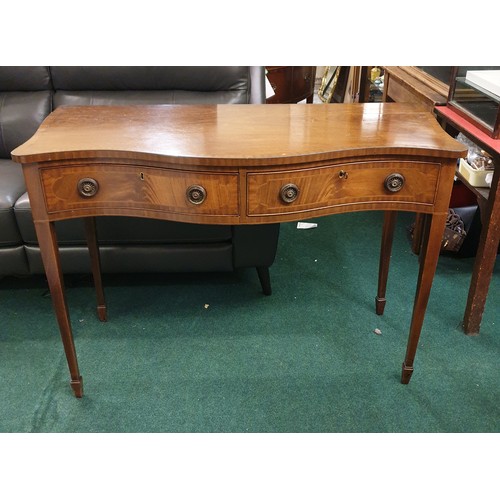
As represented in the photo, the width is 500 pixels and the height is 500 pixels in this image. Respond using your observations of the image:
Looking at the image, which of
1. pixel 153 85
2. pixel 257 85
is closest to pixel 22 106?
pixel 153 85

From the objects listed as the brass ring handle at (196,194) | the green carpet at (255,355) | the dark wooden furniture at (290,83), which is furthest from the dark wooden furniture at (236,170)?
the dark wooden furniture at (290,83)

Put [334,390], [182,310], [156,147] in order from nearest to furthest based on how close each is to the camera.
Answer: [156,147] < [334,390] < [182,310]

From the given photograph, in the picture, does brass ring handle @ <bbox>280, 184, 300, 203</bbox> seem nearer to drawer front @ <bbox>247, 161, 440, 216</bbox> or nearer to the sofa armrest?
drawer front @ <bbox>247, 161, 440, 216</bbox>

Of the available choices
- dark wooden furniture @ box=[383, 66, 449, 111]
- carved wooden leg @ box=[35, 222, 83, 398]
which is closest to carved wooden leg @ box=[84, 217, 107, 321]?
carved wooden leg @ box=[35, 222, 83, 398]

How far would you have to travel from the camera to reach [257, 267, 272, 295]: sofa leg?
5.96 ft

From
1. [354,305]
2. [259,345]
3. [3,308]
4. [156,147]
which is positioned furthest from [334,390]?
[3,308]

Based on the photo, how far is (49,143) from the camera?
44.6 inches

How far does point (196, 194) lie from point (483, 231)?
2.94 ft

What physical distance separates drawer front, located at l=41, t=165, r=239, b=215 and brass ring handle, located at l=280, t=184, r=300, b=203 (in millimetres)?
99

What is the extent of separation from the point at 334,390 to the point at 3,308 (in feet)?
3.81

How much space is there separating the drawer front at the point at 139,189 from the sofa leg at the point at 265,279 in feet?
2.30
